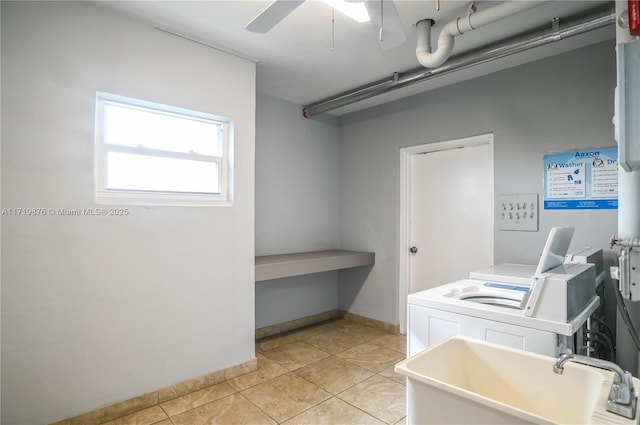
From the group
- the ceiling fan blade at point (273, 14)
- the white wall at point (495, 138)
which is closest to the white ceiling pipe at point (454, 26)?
the white wall at point (495, 138)

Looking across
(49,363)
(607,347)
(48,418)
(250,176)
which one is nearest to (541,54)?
(607,347)

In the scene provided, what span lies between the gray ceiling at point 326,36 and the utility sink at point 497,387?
5.31 feet

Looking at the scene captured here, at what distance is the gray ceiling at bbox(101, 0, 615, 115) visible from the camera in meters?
2.14

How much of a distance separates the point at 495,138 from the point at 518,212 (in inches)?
27.5

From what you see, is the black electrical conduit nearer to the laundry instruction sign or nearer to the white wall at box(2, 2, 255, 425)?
the laundry instruction sign

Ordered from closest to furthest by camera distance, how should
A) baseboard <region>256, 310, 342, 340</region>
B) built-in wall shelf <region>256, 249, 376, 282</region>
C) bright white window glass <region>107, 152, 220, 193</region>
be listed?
1. bright white window glass <region>107, 152, 220, 193</region>
2. built-in wall shelf <region>256, 249, 376, 282</region>
3. baseboard <region>256, 310, 342, 340</region>

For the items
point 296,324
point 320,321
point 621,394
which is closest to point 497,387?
point 621,394

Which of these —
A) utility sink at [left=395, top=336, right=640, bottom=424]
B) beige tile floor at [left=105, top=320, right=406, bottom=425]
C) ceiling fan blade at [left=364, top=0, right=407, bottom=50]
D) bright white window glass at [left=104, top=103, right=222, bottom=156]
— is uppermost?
ceiling fan blade at [left=364, top=0, right=407, bottom=50]

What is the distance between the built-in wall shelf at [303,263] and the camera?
10.2 ft

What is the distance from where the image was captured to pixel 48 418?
1977 millimetres

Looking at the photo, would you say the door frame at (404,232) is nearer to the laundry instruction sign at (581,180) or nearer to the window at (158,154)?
the laundry instruction sign at (581,180)

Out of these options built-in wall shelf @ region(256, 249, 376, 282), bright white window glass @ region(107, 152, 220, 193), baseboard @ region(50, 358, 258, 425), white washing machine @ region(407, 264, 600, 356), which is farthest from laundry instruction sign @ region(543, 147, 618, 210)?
baseboard @ region(50, 358, 258, 425)

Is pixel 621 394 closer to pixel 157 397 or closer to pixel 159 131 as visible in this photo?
pixel 157 397

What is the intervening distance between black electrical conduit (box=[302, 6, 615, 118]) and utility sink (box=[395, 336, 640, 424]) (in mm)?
2092
